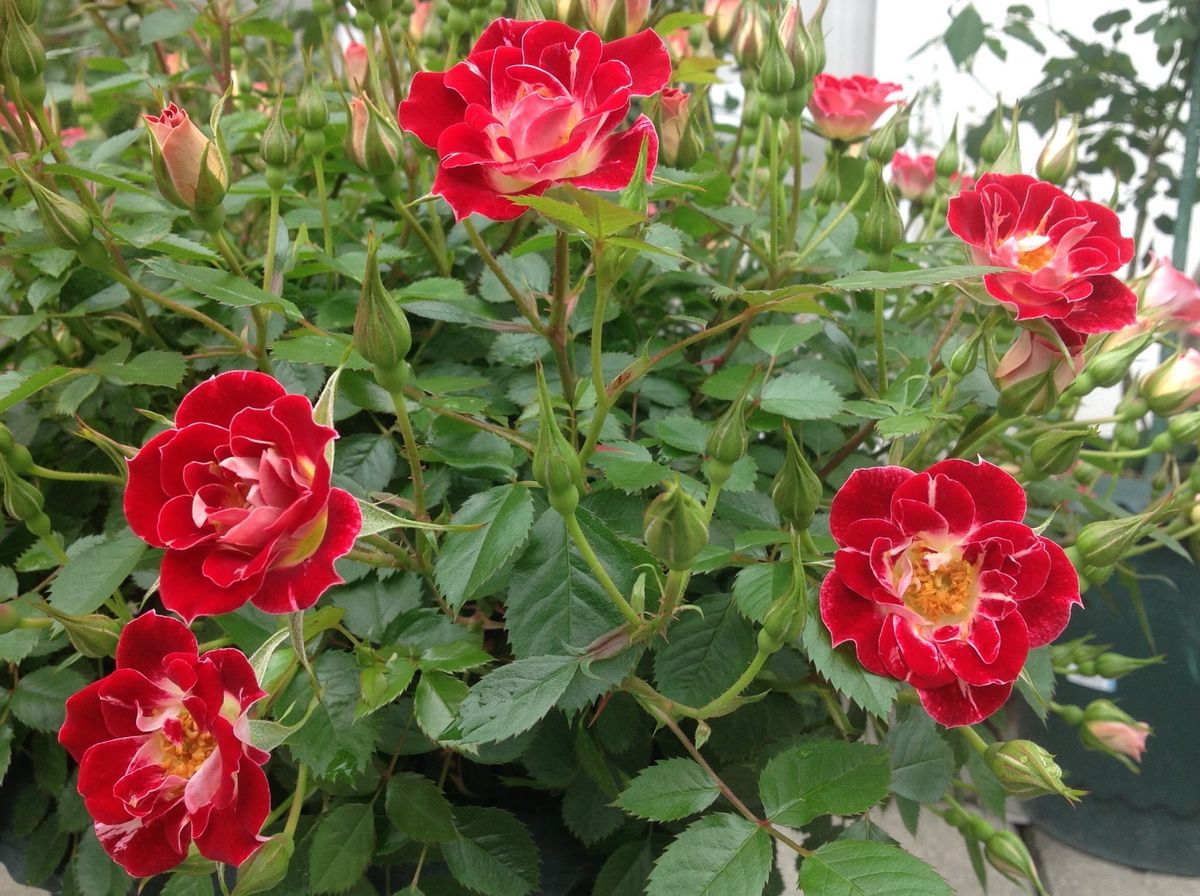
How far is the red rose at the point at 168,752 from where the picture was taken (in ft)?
0.76

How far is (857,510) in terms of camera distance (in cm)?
26

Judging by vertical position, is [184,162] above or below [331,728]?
above

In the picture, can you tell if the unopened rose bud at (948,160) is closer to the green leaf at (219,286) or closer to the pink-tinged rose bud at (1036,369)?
the pink-tinged rose bud at (1036,369)

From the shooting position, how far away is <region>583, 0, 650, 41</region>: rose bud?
345mm

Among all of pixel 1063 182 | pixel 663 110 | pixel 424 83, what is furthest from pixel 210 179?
pixel 1063 182

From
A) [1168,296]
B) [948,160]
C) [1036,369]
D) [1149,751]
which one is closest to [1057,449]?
[1036,369]

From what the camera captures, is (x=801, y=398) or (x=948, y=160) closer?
(x=801, y=398)

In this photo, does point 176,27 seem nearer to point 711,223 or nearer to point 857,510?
point 711,223

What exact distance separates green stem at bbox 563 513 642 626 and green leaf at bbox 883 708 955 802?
0.47 ft

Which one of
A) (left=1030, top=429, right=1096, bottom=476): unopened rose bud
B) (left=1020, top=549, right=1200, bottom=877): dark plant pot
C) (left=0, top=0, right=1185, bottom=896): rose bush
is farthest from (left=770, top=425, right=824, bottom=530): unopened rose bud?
(left=1020, top=549, right=1200, bottom=877): dark plant pot

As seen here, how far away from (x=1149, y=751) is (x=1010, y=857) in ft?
1.68

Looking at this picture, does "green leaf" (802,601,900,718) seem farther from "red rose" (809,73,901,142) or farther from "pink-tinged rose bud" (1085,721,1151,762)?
"red rose" (809,73,901,142)

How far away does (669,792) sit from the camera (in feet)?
0.92

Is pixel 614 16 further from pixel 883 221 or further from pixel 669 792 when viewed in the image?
pixel 669 792
